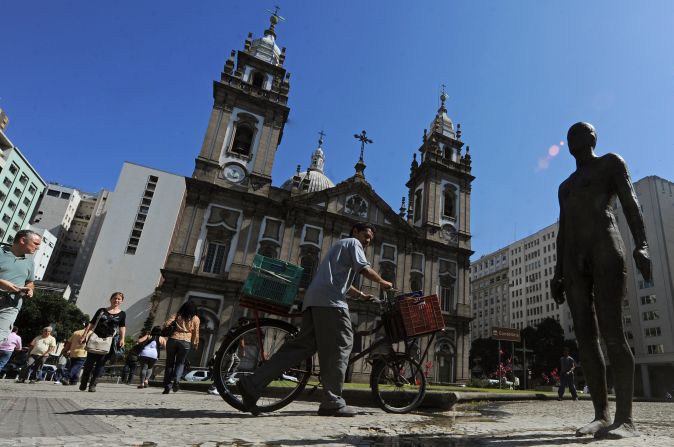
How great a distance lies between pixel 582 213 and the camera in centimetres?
359

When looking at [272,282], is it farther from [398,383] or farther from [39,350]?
[39,350]

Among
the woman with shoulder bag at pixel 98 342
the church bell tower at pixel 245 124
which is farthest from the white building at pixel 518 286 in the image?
the woman with shoulder bag at pixel 98 342

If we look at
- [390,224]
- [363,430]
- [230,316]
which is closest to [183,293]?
[230,316]

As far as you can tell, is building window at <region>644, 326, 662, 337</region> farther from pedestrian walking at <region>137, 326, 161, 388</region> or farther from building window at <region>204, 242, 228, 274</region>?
pedestrian walking at <region>137, 326, 161, 388</region>

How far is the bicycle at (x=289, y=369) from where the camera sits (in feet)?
12.5

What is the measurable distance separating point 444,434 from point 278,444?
1182 millimetres

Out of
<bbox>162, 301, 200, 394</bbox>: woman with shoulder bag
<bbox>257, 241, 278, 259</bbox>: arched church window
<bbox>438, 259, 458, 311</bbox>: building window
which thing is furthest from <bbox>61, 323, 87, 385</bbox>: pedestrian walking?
<bbox>438, 259, 458, 311</bbox>: building window

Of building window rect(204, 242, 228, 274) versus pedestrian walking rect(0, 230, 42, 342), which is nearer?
pedestrian walking rect(0, 230, 42, 342)

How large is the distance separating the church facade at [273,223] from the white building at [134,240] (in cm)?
2971

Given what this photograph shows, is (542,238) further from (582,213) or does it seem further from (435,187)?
(582,213)

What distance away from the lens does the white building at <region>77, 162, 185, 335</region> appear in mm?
53531

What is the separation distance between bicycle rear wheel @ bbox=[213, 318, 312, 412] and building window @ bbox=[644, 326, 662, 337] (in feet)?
193

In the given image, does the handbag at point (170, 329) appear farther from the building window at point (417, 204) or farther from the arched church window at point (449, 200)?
the arched church window at point (449, 200)

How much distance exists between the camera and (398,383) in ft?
15.3
